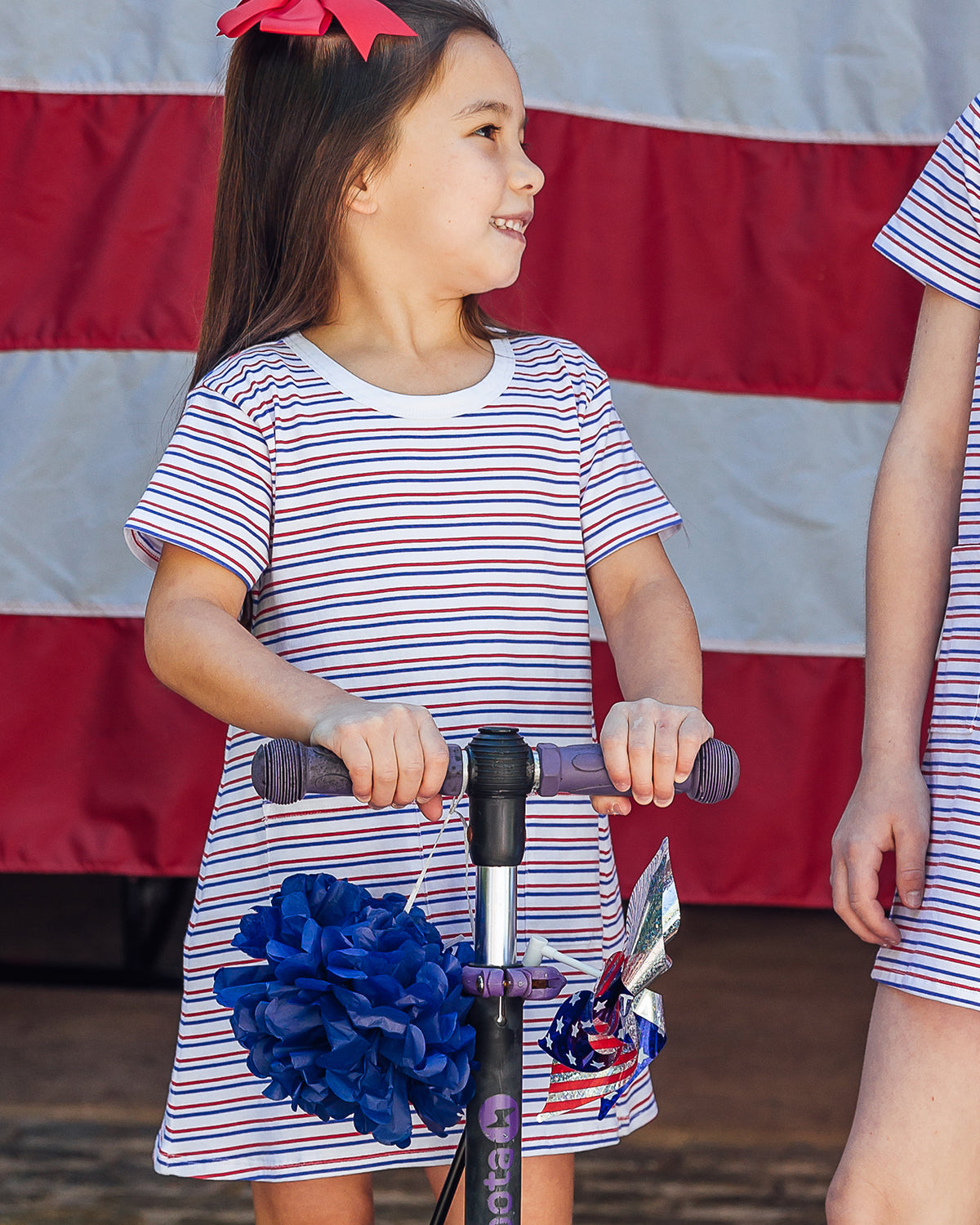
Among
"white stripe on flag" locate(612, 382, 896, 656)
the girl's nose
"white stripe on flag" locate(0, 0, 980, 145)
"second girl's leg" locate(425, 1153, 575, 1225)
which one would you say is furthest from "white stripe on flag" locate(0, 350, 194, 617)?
"second girl's leg" locate(425, 1153, 575, 1225)

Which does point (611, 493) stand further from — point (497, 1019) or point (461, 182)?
point (497, 1019)

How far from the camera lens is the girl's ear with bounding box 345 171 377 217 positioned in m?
1.13

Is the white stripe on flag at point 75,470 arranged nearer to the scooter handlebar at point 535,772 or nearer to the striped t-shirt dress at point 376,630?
the striped t-shirt dress at point 376,630

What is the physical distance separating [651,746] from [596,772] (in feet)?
0.13

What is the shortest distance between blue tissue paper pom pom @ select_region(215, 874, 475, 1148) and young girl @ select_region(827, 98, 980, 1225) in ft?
1.16

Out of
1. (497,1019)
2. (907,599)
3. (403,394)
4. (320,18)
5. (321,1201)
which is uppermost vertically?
(320,18)

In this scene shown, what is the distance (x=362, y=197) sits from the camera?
3.73 feet

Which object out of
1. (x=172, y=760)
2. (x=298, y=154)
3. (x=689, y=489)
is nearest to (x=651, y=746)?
(x=298, y=154)

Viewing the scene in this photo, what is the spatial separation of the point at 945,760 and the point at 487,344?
477mm

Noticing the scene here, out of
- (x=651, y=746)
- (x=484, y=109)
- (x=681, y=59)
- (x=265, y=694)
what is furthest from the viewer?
(x=681, y=59)

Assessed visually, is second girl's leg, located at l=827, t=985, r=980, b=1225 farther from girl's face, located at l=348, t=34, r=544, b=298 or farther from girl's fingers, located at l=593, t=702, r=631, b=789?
girl's face, located at l=348, t=34, r=544, b=298

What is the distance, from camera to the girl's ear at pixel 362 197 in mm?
1128

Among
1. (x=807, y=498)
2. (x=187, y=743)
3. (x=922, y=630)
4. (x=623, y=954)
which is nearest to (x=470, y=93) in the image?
(x=922, y=630)

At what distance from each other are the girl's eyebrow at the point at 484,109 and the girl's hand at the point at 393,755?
0.53m
